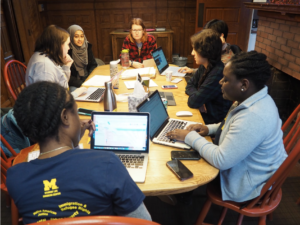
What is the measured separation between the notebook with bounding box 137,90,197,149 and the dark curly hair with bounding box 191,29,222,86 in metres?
0.56

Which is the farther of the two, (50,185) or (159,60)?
(159,60)

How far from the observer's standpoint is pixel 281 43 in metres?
2.88

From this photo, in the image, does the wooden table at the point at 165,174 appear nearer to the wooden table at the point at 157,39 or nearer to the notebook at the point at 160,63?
the notebook at the point at 160,63

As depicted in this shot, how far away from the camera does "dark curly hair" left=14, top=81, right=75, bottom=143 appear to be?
0.79 meters

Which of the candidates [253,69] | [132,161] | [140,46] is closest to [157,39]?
[140,46]

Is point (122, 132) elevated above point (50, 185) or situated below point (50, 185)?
below

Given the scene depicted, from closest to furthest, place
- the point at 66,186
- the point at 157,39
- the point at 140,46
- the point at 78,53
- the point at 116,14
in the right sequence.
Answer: the point at 66,186, the point at 78,53, the point at 140,46, the point at 157,39, the point at 116,14

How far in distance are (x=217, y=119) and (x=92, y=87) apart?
46.2 inches

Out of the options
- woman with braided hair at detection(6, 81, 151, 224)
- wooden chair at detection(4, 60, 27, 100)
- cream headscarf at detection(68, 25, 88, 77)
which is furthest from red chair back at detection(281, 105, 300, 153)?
cream headscarf at detection(68, 25, 88, 77)

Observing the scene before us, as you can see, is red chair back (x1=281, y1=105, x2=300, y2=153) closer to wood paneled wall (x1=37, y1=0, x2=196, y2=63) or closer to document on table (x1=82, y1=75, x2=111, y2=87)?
document on table (x1=82, y1=75, x2=111, y2=87)

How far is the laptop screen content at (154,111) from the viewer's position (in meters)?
1.40

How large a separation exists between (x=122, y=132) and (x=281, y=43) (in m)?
2.53

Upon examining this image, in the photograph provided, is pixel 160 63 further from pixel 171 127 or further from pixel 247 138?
pixel 247 138

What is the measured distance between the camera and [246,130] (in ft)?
3.58
